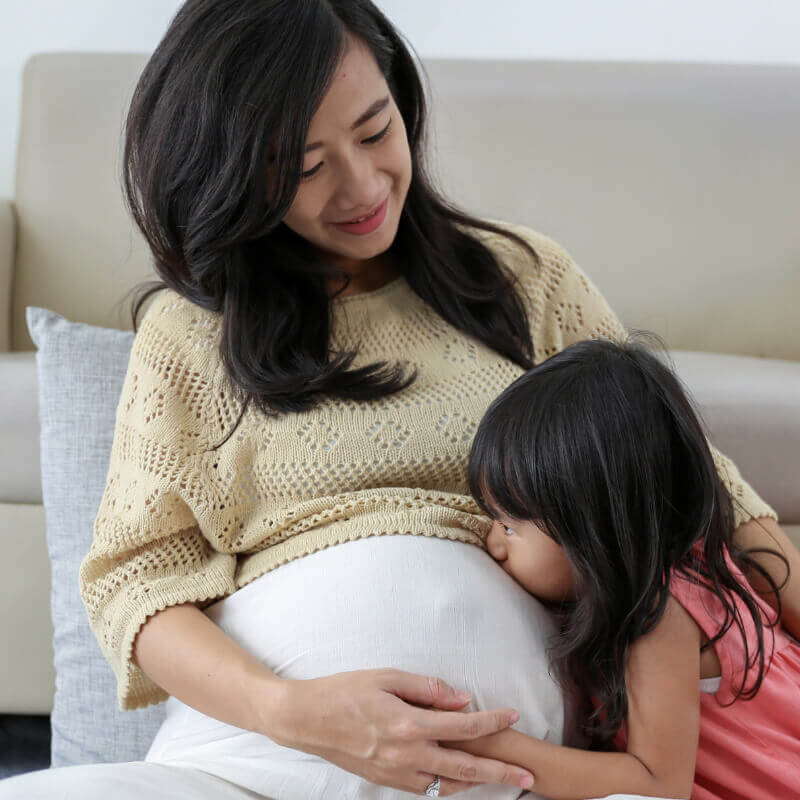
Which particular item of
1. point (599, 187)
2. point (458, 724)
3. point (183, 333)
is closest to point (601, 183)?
point (599, 187)

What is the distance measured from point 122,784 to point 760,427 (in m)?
0.97

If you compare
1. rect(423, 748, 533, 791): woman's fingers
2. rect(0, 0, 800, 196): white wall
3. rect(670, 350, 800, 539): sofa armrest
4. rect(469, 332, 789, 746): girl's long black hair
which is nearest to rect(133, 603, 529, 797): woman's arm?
rect(423, 748, 533, 791): woman's fingers

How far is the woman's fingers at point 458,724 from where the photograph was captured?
0.79 metres

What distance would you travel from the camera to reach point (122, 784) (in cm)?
80

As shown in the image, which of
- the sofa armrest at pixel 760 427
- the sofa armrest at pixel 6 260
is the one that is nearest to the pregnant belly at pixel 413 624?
the sofa armrest at pixel 760 427

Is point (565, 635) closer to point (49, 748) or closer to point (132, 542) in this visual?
point (132, 542)

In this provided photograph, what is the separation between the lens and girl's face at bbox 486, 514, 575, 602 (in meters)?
0.88

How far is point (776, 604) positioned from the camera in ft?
3.28

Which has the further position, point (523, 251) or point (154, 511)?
point (523, 251)

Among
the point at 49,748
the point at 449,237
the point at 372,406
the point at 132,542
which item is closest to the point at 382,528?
the point at 372,406

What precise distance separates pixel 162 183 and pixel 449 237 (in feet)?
1.18

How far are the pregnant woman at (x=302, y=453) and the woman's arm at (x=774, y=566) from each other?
0.05 m

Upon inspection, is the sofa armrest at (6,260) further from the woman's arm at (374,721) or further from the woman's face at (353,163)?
the woman's arm at (374,721)

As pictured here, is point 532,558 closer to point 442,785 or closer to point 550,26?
point 442,785
